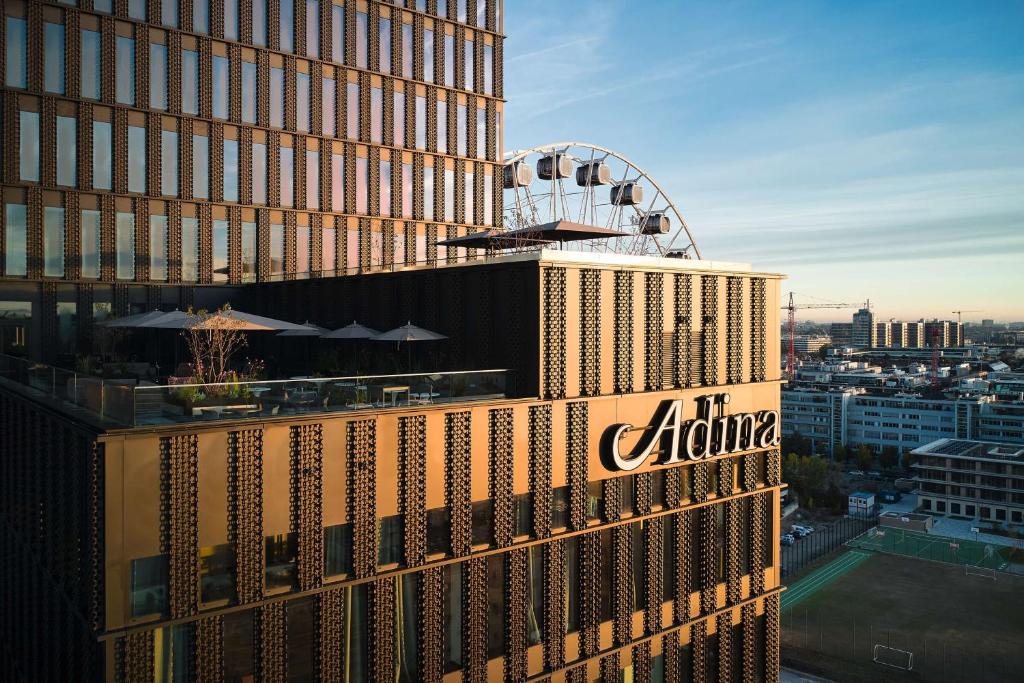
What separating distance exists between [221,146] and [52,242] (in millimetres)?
9867

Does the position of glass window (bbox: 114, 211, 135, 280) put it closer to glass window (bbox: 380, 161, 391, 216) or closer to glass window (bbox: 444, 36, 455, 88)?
glass window (bbox: 380, 161, 391, 216)

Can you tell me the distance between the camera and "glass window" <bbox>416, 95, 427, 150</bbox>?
1982 inches

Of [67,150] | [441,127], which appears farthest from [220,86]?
[441,127]

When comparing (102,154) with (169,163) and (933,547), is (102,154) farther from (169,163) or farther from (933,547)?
(933,547)

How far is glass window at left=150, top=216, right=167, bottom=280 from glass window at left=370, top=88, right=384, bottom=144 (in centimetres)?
1362

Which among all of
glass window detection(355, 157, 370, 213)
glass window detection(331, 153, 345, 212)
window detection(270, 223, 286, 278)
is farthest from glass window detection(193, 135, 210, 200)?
glass window detection(355, 157, 370, 213)

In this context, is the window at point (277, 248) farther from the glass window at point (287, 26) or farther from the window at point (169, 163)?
the glass window at point (287, 26)

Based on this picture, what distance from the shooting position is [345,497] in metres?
18.4

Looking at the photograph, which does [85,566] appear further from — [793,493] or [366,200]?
[793,493]

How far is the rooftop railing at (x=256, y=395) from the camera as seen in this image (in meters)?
15.9

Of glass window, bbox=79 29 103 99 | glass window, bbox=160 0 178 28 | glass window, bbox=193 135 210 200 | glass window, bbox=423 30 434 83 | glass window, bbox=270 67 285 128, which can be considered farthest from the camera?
glass window, bbox=423 30 434 83

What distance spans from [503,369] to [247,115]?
28843mm

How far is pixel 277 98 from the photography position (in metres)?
44.9

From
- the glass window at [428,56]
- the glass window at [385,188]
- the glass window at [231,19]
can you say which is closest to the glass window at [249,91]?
the glass window at [231,19]
